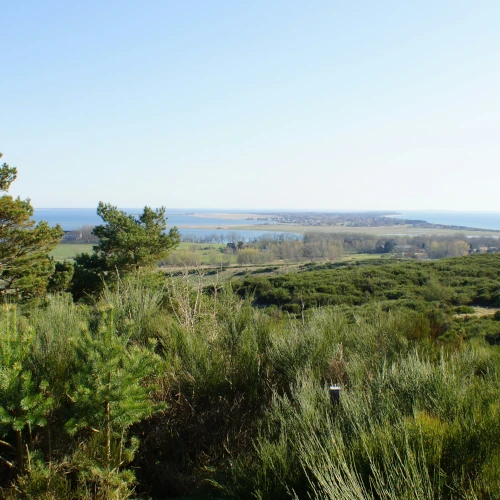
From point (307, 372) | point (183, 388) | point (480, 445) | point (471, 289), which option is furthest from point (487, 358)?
point (471, 289)

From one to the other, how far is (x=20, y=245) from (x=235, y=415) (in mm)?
13602

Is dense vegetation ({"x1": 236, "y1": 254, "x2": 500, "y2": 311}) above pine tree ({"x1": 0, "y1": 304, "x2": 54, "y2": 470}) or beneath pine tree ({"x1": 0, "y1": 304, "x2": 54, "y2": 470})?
beneath

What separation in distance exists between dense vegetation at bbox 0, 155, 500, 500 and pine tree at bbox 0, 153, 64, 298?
10.2 meters

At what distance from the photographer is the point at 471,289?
21422 millimetres

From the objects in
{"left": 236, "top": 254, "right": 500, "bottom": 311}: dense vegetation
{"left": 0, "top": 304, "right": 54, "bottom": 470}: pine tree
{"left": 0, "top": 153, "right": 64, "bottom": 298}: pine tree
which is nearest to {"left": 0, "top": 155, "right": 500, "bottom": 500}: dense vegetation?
{"left": 0, "top": 304, "right": 54, "bottom": 470}: pine tree

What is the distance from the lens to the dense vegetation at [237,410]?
2.38 metres

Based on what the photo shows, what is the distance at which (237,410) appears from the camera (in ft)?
14.6

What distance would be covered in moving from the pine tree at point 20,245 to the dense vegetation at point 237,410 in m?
10.2

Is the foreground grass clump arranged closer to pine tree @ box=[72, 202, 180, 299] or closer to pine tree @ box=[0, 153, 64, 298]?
pine tree @ box=[0, 153, 64, 298]

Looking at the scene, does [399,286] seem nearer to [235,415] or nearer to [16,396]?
[235,415]

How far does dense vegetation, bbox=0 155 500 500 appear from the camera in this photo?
7.79ft

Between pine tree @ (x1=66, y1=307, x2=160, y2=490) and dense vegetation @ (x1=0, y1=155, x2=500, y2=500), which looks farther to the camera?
pine tree @ (x1=66, y1=307, x2=160, y2=490)

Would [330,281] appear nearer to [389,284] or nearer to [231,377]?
[389,284]

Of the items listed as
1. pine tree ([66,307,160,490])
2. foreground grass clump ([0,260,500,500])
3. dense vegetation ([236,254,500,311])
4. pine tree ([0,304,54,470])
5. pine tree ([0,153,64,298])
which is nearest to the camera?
foreground grass clump ([0,260,500,500])
